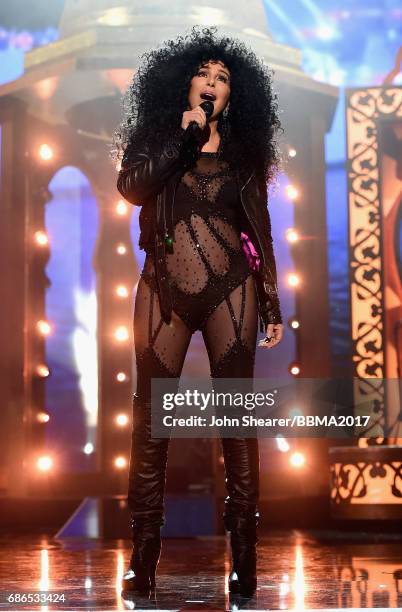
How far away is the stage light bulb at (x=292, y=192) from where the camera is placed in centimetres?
518

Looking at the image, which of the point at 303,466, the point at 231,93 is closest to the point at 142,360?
the point at 231,93

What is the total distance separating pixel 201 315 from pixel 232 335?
0.09 meters

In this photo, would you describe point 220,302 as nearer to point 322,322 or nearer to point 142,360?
point 142,360

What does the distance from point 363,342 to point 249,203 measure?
8.19ft

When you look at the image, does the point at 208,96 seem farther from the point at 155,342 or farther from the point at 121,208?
the point at 121,208

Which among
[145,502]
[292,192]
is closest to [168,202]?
[145,502]

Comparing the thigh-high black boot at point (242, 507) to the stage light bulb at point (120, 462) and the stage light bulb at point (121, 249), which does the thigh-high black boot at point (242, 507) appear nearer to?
the stage light bulb at point (120, 462)

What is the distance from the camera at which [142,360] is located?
2260 mm

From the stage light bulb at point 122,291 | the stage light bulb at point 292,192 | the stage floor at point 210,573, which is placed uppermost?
the stage light bulb at point 292,192

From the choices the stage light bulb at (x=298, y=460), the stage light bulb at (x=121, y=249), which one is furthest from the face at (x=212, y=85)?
the stage light bulb at (x=121, y=249)

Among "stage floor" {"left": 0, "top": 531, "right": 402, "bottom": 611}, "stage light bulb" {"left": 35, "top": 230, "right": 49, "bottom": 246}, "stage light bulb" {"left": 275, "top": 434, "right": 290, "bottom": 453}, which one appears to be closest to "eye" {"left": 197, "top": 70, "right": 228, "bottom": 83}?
"stage floor" {"left": 0, "top": 531, "right": 402, "bottom": 611}

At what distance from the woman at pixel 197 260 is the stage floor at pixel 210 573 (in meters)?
0.12

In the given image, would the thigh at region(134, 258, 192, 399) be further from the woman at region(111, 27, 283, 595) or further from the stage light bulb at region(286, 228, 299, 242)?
the stage light bulb at region(286, 228, 299, 242)

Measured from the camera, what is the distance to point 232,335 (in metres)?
2.25
